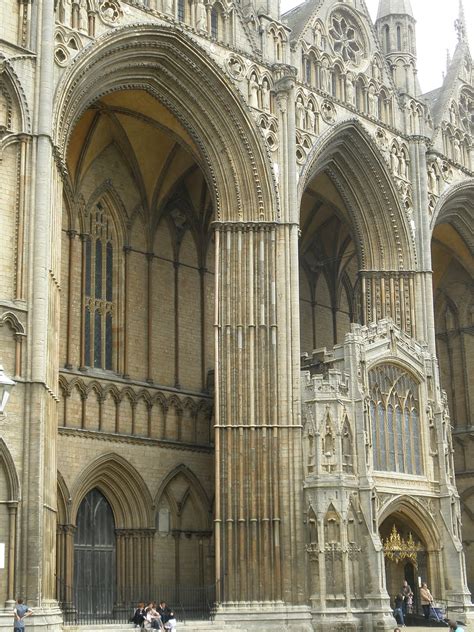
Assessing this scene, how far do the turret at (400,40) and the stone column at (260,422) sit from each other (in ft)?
26.0

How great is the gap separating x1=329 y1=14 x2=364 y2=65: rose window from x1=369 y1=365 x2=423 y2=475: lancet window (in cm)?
1077

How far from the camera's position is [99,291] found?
A: 105 ft

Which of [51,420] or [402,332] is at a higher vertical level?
[402,332]

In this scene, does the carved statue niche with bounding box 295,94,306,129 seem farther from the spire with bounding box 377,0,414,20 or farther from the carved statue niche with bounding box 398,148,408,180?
the spire with bounding box 377,0,414,20

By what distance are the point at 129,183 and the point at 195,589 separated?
1286cm

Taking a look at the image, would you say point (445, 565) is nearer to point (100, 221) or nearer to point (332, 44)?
point (100, 221)

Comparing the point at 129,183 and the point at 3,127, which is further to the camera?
the point at 129,183

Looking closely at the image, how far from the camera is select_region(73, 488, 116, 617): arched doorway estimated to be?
29172 mm

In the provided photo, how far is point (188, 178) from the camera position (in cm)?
3481

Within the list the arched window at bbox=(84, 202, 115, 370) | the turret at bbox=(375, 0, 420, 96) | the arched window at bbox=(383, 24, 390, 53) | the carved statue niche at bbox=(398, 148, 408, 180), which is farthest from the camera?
the arched window at bbox=(383, 24, 390, 53)

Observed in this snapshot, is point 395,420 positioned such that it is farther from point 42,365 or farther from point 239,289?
point 42,365

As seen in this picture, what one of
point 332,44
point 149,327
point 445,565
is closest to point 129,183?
point 149,327

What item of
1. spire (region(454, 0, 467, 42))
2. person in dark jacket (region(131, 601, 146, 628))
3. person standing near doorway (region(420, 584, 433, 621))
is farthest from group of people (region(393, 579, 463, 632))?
spire (region(454, 0, 467, 42))

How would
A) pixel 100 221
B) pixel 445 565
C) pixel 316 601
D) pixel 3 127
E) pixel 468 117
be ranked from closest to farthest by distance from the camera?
pixel 3 127 < pixel 316 601 < pixel 445 565 < pixel 100 221 < pixel 468 117
